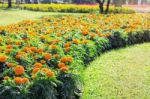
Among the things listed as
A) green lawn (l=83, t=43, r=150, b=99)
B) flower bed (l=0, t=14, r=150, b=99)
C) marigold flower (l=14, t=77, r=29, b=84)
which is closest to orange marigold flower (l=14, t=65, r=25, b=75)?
flower bed (l=0, t=14, r=150, b=99)

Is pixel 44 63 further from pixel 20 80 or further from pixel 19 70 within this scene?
pixel 20 80

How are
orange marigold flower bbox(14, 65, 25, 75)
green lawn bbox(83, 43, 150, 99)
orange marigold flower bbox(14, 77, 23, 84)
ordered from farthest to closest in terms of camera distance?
green lawn bbox(83, 43, 150, 99), orange marigold flower bbox(14, 65, 25, 75), orange marigold flower bbox(14, 77, 23, 84)

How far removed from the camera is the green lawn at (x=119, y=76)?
340 inches

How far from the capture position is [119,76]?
33.0 feet

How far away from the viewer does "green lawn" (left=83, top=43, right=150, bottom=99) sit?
8.63m

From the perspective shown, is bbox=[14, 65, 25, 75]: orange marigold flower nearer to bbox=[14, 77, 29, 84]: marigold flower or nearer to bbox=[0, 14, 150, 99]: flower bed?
bbox=[0, 14, 150, 99]: flower bed

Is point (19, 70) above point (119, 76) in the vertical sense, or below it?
above

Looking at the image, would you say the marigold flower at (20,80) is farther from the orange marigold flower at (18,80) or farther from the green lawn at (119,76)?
the green lawn at (119,76)

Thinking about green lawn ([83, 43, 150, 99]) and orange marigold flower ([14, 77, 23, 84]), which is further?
green lawn ([83, 43, 150, 99])

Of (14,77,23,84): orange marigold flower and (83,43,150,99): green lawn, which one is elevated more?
(14,77,23,84): orange marigold flower

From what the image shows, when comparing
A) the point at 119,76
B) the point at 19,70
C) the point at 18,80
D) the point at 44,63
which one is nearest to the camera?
the point at 18,80

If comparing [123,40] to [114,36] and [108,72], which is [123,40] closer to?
[114,36]

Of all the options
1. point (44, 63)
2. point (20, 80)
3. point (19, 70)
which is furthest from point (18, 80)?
point (44, 63)

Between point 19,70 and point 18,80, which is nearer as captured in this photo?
point 18,80
